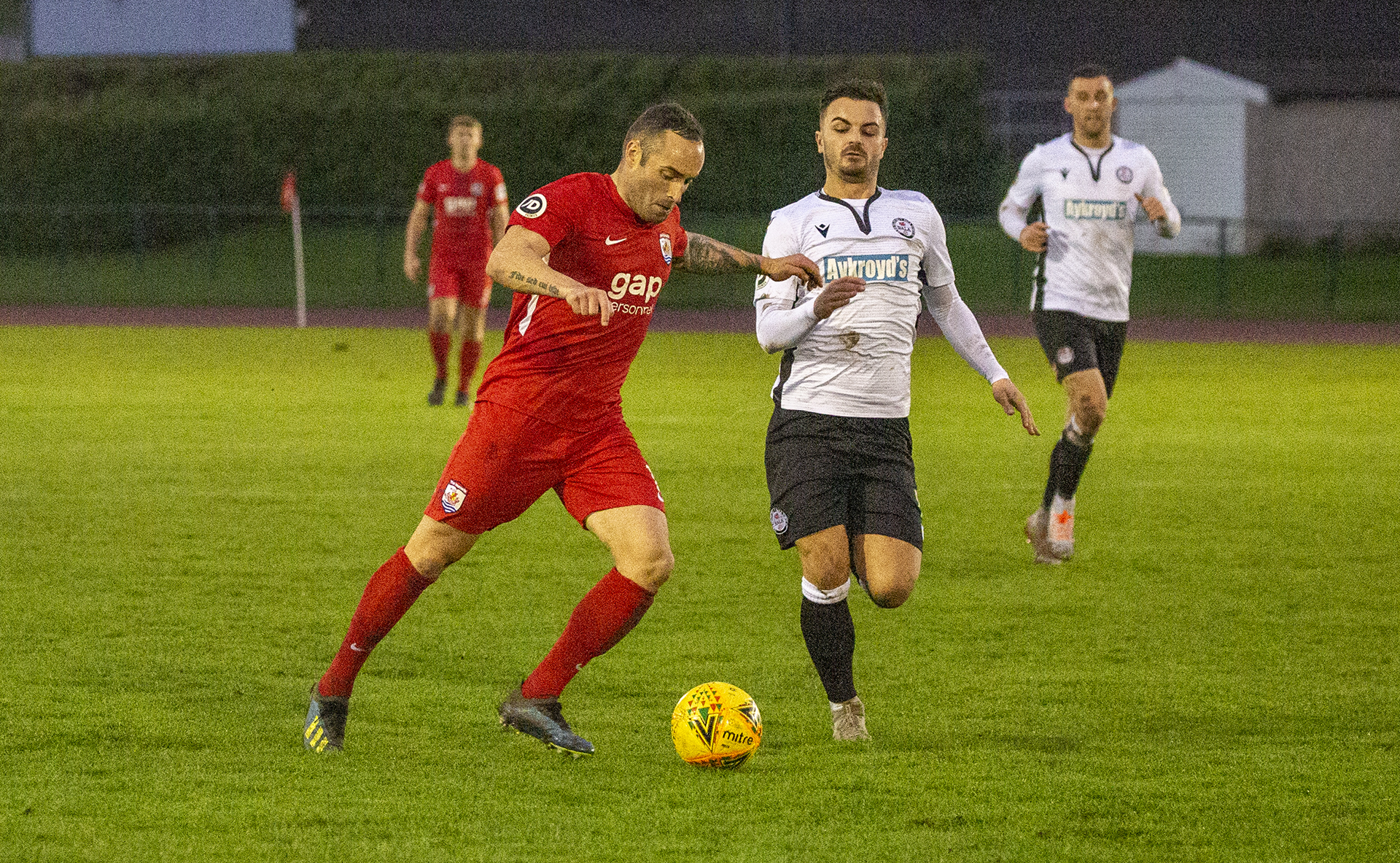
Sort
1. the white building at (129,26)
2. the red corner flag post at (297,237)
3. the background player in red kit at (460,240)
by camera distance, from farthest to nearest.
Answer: the white building at (129,26), the red corner flag post at (297,237), the background player in red kit at (460,240)

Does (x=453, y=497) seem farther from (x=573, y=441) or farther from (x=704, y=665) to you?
(x=704, y=665)

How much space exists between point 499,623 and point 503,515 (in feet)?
7.34

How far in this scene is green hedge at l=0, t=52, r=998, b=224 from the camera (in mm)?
33406

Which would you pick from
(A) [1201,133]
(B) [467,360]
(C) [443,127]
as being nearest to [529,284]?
(B) [467,360]

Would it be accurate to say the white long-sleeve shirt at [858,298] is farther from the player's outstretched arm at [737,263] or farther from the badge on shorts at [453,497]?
the badge on shorts at [453,497]

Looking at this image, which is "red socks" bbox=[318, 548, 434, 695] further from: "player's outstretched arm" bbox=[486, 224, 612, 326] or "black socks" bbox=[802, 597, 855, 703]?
"black socks" bbox=[802, 597, 855, 703]

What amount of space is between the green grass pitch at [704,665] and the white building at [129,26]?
1227 inches

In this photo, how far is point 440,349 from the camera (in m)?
16.0

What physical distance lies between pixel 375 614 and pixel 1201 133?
32090mm

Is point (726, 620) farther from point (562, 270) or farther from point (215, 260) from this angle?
point (215, 260)

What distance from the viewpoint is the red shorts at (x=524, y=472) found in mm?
5625

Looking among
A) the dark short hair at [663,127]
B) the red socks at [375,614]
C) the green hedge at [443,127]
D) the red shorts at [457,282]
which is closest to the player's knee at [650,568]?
the red socks at [375,614]

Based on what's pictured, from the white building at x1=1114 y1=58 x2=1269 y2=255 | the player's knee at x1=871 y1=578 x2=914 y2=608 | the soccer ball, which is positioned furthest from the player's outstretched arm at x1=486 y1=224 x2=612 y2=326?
the white building at x1=1114 y1=58 x2=1269 y2=255

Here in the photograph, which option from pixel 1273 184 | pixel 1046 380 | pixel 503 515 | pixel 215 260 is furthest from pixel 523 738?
pixel 1273 184
